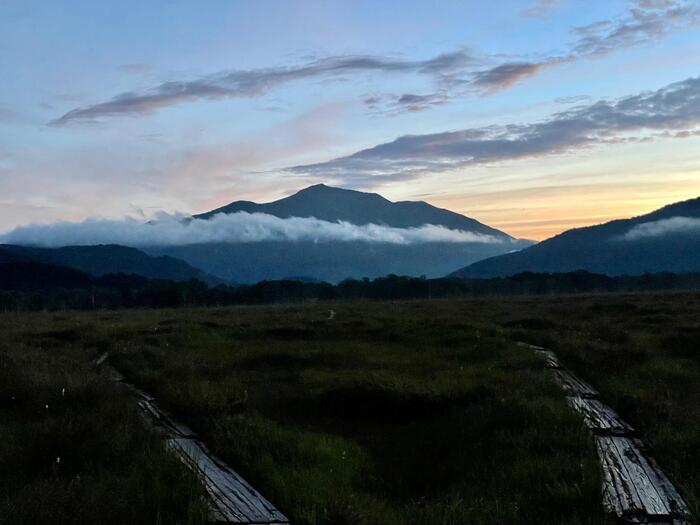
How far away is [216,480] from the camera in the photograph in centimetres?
789

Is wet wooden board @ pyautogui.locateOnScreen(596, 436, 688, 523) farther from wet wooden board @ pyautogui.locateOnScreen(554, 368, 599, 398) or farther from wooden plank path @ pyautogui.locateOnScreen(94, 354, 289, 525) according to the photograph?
wooden plank path @ pyautogui.locateOnScreen(94, 354, 289, 525)

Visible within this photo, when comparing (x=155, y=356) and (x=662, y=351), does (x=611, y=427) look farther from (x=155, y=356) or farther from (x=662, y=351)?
(x=155, y=356)

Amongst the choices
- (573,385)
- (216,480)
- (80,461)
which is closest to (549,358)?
(573,385)

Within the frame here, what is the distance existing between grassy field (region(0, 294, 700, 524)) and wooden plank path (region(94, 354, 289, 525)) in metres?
0.22

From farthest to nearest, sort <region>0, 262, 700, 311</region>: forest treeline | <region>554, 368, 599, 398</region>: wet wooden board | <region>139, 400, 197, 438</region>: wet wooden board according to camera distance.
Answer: <region>0, 262, 700, 311</region>: forest treeline, <region>554, 368, 599, 398</region>: wet wooden board, <region>139, 400, 197, 438</region>: wet wooden board

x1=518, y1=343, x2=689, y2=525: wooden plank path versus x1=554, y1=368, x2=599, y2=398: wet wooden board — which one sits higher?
x1=554, y1=368, x2=599, y2=398: wet wooden board

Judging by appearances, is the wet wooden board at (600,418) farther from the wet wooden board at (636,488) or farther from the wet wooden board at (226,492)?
the wet wooden board at (226,492)

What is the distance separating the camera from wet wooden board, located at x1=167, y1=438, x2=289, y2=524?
6.79 m

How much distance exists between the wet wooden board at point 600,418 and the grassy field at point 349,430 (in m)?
0.28

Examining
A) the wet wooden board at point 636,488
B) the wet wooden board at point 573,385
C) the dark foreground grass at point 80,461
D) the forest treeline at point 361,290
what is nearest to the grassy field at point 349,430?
the dark foreground grass at point 80,461

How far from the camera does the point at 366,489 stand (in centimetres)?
831

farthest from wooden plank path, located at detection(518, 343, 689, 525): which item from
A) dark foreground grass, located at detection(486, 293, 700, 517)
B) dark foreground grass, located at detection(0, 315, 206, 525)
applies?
dark foreground grass, located at detection(0, 315, 206, 525)

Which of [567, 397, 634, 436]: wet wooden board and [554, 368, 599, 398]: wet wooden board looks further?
[554, 368, 599, 398]: wet wooden board

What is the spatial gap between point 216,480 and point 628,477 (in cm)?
530
